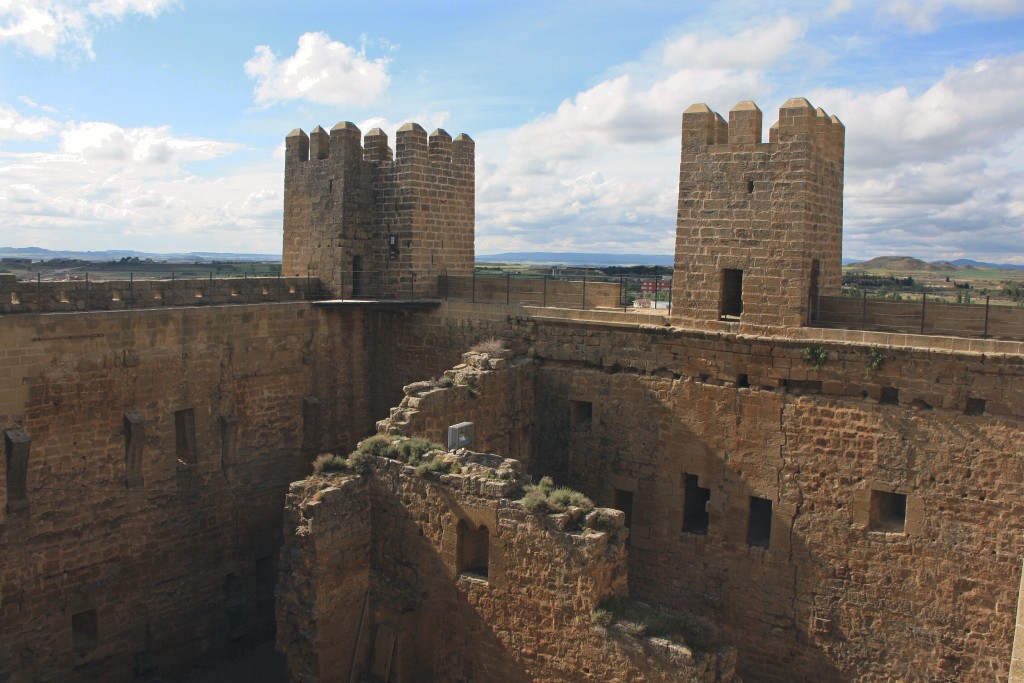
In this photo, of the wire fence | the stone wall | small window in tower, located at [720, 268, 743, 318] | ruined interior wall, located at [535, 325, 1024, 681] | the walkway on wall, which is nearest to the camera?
ruined interior wall, located at [535, 325, 1024, 681]

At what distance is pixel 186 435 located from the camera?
1475 centimetres

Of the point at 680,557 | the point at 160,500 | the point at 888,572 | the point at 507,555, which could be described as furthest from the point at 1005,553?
the point at 160,500

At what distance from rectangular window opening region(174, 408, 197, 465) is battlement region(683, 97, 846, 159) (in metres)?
9.52

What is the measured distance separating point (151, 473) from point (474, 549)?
6.07 meters

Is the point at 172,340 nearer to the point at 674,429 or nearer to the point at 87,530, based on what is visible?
the point at 87,530

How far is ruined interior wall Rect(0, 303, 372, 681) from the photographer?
12.4 m

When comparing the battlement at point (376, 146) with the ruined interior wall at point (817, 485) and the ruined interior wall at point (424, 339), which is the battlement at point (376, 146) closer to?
the ruined interior wall at point (424, 339)

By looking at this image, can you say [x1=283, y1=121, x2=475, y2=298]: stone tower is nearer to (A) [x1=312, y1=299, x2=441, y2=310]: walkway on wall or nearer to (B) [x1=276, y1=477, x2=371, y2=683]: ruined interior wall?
(A) [x1=312, y1=299, x2=441, y2=310]: walkway on wall

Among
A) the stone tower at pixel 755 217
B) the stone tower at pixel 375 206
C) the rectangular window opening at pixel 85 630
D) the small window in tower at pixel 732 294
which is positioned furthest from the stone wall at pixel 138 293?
the small window in tower at pixel 732 294

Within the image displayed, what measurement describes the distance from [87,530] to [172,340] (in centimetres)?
326

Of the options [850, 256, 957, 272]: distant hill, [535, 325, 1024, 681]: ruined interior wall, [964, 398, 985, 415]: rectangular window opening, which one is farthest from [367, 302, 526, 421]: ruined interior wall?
[850, 256, 957, 272]: distant hill

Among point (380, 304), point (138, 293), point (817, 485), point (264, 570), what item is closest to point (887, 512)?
point (817, 485)

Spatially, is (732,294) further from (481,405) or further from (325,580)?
(325,580)

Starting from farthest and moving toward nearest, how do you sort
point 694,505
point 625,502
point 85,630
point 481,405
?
point 625,502
point 694,505
point 481,405
point 85,630
